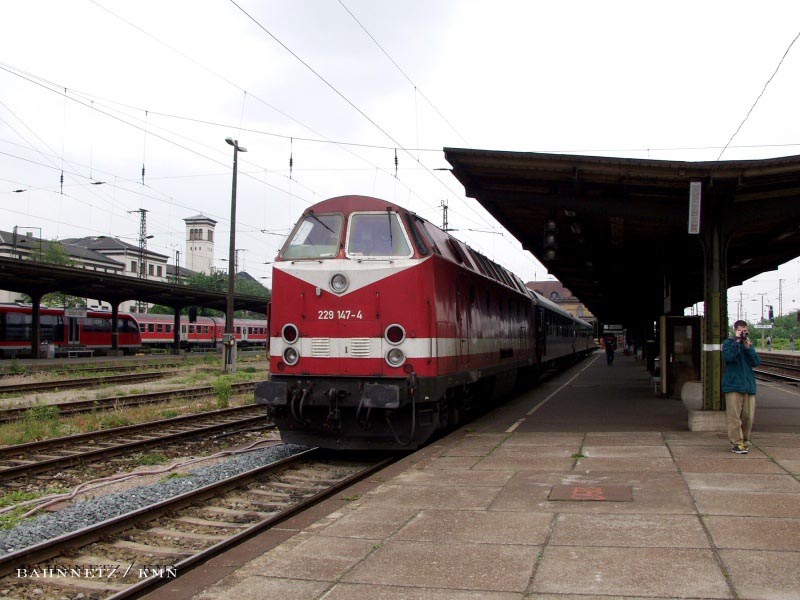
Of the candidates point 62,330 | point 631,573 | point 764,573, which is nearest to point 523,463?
point 631,573

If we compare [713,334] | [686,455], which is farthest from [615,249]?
[686,455]

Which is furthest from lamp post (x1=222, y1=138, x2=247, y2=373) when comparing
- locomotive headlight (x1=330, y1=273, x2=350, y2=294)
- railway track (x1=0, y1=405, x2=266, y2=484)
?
locomotive headlight (x1=330, y1=273, x2=350, y2=294)

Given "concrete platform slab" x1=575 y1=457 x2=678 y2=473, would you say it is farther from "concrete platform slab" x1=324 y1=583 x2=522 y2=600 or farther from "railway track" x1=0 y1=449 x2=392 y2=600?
"concrete platform slab" x1=324 y1=583 x2=522 y2=600

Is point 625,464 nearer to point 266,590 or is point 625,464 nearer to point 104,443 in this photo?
point 266,590

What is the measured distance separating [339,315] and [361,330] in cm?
37

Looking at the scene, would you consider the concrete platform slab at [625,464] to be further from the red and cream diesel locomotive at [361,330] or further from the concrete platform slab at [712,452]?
the red and cream diesel locomotive at [361,330]

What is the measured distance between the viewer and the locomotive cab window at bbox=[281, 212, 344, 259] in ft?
32.3

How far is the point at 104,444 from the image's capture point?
36.7 ft

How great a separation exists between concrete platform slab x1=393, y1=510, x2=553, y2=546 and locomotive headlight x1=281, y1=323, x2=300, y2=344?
13.1 feet

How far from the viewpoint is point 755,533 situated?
521cm

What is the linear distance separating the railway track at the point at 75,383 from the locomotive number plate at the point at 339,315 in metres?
13.8

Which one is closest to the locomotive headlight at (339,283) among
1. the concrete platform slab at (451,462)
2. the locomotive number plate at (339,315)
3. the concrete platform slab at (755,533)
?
the locomotive number plate at (339,315)

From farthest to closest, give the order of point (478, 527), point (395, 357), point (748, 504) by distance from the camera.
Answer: point (395, 357)
point (748, 504)
point (478, 527)

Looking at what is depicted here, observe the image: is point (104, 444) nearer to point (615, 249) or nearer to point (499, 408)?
point (499, 408)
